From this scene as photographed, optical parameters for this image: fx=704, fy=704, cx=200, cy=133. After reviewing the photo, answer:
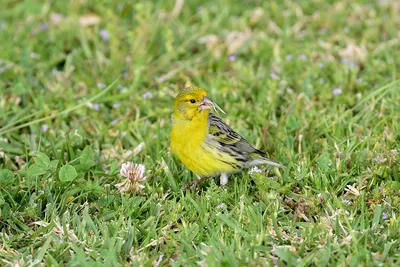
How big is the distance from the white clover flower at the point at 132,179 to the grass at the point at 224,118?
7 cm

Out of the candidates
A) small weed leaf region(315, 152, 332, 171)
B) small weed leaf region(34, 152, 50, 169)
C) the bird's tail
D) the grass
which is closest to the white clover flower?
the grass

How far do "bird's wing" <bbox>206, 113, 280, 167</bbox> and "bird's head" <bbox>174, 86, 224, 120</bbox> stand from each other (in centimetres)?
16

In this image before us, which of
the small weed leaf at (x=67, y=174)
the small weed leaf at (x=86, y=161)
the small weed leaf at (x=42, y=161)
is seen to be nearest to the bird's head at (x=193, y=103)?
the small weed leaf at (x=86, y=161)

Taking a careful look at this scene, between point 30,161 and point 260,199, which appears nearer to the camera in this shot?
point 260,199

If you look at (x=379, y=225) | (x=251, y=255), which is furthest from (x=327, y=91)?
(x=251, y=255)

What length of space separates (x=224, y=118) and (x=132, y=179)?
1392 millimetres

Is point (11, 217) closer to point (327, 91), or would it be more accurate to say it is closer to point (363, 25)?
point (327, 91)

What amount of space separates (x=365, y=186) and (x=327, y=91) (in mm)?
1540

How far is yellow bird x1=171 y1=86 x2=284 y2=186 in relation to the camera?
4762 mm

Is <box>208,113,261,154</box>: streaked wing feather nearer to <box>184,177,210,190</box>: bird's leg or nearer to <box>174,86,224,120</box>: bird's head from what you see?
<box>174,86,224,120</box>: bird's head

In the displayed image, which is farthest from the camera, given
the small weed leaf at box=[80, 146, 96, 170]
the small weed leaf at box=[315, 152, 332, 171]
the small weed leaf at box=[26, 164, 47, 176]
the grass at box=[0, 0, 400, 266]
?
the small weed leaf at box=[80, 146, 96, 170]

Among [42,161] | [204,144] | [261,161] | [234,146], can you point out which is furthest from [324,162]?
[42,161]

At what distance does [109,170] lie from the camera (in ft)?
16.5

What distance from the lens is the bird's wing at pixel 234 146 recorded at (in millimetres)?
4828
